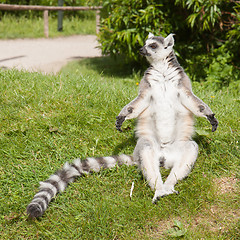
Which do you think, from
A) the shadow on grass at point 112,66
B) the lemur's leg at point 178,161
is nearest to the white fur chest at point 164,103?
the lemur's leg at point 178,161

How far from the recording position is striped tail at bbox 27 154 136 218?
266 cm

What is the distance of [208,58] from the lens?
6.68m

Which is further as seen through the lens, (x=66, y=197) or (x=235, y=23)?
(x=235, y=23)

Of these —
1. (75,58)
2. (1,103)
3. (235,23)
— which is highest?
(235,23)

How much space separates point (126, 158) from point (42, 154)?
94 centimetres

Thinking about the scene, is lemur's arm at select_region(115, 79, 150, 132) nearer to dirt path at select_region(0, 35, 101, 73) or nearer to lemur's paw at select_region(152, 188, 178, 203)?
lemur's paw at select_region(152, 188, 178, 203)

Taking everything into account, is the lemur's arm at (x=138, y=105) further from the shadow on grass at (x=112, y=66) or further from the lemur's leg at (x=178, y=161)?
the shadow on grass at (x=112, y=66)

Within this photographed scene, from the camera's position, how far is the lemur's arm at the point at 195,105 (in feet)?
10.2

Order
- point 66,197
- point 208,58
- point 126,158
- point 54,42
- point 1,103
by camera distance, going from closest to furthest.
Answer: point 66,197 < point 126,158 < point 1,103 < point 208,58 < point 54,42

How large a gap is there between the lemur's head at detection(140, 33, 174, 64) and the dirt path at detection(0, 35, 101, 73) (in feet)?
17.3

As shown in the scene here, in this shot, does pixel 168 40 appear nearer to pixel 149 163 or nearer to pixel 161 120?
pixel 161 120

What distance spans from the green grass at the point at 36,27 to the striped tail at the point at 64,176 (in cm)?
1036

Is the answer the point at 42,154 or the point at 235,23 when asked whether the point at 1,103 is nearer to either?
the point at 42,154

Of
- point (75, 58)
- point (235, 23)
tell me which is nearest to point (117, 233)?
point (235, 23)
